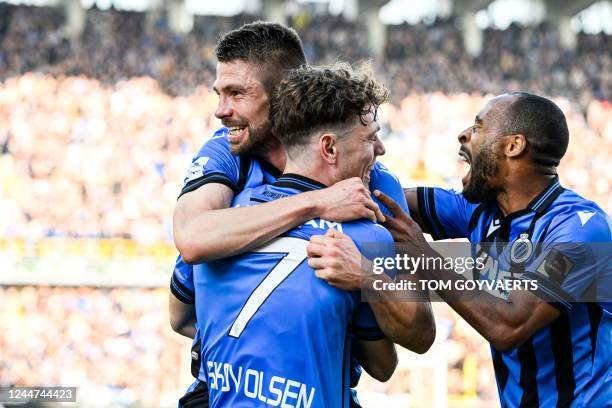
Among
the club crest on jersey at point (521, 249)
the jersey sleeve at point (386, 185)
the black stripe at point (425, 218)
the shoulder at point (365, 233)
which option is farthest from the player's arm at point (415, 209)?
the shoulder at point (365, 233)

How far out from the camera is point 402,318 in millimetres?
Answer: 2520

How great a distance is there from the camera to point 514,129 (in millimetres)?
3406

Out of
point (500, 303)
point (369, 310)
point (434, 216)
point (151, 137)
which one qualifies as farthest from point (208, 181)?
point (151, 137)

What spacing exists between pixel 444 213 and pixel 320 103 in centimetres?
133

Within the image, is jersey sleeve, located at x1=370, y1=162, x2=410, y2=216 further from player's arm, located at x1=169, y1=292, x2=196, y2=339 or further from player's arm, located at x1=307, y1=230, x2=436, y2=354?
player's arm, located at x1=169, y1=292, x2=196, y2=339

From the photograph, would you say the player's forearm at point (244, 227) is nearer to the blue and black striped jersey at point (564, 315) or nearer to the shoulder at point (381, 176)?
the shoulder at point (381, 176)

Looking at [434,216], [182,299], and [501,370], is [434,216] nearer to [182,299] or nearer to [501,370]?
[501,370]

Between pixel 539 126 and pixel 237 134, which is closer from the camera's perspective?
pixel 237 134

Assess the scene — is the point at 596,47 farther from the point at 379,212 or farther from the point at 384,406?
the point at 379,212

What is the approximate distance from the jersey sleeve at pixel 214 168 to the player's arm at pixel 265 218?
0.77 ft

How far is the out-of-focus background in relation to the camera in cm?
1206

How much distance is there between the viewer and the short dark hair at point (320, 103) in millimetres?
2605

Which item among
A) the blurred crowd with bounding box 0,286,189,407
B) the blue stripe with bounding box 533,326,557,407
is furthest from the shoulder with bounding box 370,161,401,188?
the blurred crowd with bounding box 0,286,189,407

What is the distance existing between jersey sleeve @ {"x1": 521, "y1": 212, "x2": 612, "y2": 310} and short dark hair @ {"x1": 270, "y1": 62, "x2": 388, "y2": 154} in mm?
967
